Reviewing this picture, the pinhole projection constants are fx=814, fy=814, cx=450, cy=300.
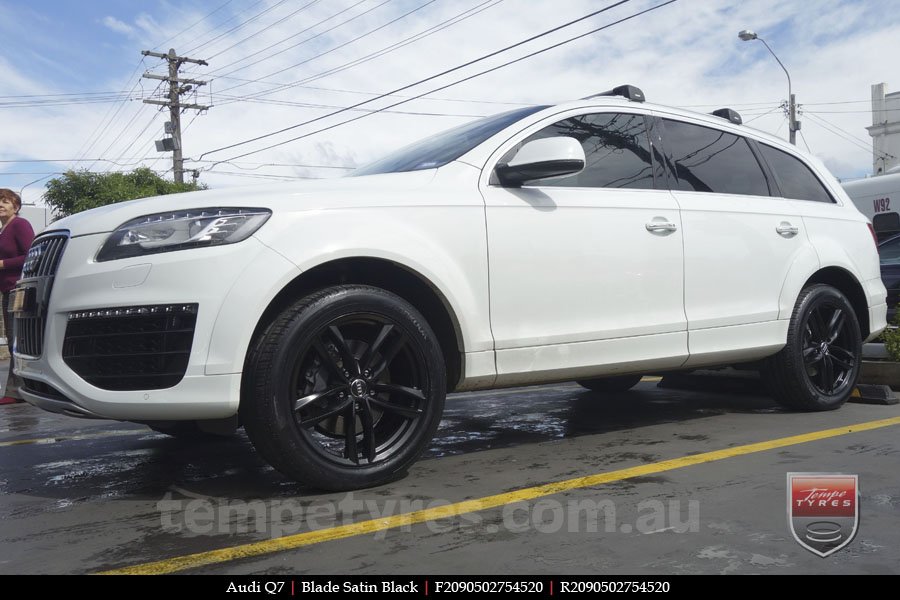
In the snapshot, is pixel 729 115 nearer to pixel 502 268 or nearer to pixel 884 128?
pixel 502 268

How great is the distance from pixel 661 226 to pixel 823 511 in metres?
1.78

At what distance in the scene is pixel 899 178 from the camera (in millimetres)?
12781

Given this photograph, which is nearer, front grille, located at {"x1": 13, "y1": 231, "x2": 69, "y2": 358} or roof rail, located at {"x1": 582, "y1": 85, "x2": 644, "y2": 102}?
front grille, located at {"x1": 13, "y1": 231, "x2": 69, "y2": 358}

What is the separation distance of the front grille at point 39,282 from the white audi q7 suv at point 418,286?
2cm

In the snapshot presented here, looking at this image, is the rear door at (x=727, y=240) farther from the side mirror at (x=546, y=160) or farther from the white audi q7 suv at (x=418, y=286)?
the side mirror at (x=546, y=160)

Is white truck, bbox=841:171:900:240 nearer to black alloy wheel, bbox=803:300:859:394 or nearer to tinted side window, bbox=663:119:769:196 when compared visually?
black alloy wheel, bbox=803:300:859:394

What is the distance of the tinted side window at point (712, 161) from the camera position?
14.6 feet

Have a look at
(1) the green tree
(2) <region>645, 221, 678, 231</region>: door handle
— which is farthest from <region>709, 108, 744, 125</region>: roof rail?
(1) the green tree

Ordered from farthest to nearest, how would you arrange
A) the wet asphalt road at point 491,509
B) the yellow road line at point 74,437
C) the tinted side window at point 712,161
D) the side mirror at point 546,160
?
1. the yellow road line at point 74,437
2. the tinted side window at point 712,161
3. the side mirror at point 546,160
4. the wet asphalt road at point 491,509

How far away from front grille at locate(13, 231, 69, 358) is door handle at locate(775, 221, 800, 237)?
12.2 feet

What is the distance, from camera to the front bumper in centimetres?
288

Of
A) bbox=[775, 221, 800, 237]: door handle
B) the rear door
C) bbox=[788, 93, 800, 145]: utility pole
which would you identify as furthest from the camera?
bbox=[788, 93, 800, 145]: utility pole

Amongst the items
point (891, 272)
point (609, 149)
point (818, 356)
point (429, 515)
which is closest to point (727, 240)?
point (609, 149)

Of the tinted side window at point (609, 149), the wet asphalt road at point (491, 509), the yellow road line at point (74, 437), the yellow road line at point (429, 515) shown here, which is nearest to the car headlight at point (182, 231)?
the wet asphalt road at point (491, 509)
